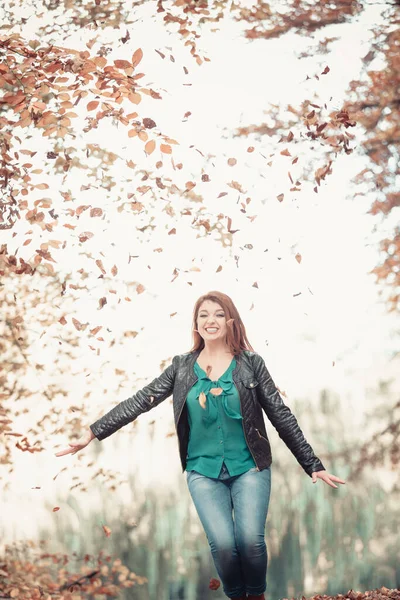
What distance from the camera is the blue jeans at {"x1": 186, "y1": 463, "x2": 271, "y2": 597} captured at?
8.39 ft

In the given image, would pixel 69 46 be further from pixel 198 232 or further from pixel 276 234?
pixel 276 234

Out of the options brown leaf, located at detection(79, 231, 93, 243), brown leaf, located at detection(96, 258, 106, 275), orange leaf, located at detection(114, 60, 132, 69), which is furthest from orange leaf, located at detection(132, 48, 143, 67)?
brown leaf, located at detection(96, 258, 106, 275)

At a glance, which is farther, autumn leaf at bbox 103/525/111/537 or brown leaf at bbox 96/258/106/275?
brown leaf at bbox 96/258/106/275

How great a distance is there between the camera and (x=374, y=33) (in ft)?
11.8

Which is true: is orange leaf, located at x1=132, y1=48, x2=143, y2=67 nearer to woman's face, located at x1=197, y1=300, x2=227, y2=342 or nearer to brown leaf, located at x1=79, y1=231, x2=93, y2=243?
brown leaf, located at x1=79, y1=231, x2=93, y2=243

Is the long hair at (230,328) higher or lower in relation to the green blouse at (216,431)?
higher

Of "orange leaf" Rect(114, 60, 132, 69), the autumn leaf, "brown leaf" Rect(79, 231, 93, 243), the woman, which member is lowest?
the autumn leaf

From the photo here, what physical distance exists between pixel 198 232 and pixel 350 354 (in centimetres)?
101

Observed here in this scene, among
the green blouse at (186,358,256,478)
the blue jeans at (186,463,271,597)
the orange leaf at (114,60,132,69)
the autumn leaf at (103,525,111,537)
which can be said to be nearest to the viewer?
the blue jeans at (186,463,271,597)

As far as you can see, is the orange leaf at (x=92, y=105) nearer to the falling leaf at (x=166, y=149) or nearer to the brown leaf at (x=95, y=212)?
the falling leaf at (x=166, y=149)

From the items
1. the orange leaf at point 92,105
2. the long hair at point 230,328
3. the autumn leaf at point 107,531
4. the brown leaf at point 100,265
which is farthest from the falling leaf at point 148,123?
the autumn leaf at point 107,531

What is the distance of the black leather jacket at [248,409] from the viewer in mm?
2740

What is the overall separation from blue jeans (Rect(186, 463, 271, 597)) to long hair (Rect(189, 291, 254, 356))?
55 cm

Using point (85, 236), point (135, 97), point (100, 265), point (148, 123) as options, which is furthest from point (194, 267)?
point (135, 97)
